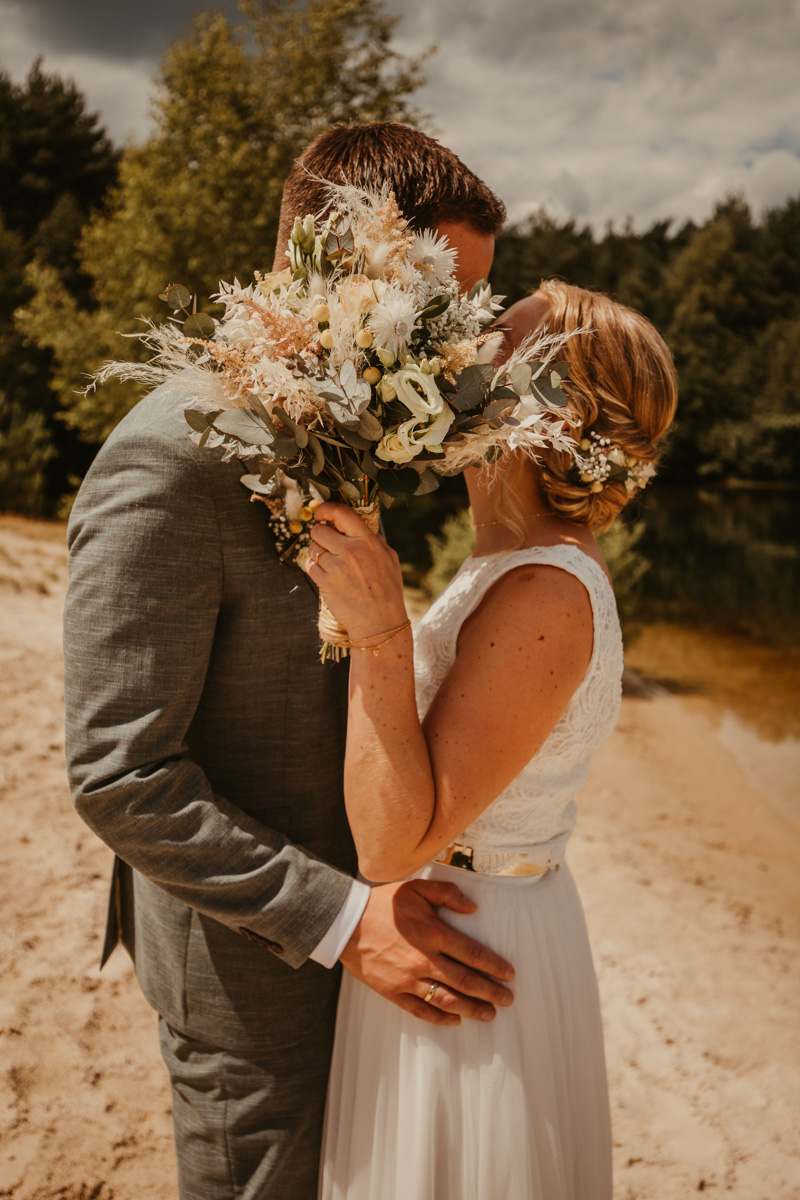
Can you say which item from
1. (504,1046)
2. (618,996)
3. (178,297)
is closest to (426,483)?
(178,297)

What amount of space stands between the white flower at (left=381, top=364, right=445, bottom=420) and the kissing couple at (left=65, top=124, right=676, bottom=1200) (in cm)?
27

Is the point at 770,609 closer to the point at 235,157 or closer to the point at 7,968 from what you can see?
the point at 235,157

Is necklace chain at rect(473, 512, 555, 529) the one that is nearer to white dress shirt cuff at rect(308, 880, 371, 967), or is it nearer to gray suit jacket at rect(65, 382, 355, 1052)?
gray suit jacket at rect(65, 382, 355, 1052)

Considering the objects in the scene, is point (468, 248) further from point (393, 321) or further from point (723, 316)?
point (723, 316)

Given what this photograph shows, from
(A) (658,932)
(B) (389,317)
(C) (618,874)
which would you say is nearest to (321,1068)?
(B) (389,317)

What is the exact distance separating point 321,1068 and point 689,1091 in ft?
9.54

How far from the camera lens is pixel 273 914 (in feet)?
5.32

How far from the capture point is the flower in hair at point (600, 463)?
1959 mm

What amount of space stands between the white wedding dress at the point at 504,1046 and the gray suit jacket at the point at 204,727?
0.23 meters

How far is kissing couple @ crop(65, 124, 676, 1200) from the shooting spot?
60.5 inches

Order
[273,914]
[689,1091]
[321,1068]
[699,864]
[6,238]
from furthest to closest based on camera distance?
[6,238]
[699,864]
[689,1091]
[321,1068]
[273,914]

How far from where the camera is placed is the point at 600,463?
1983 millimetres

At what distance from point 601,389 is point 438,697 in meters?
0.88

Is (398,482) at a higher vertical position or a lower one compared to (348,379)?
lower
